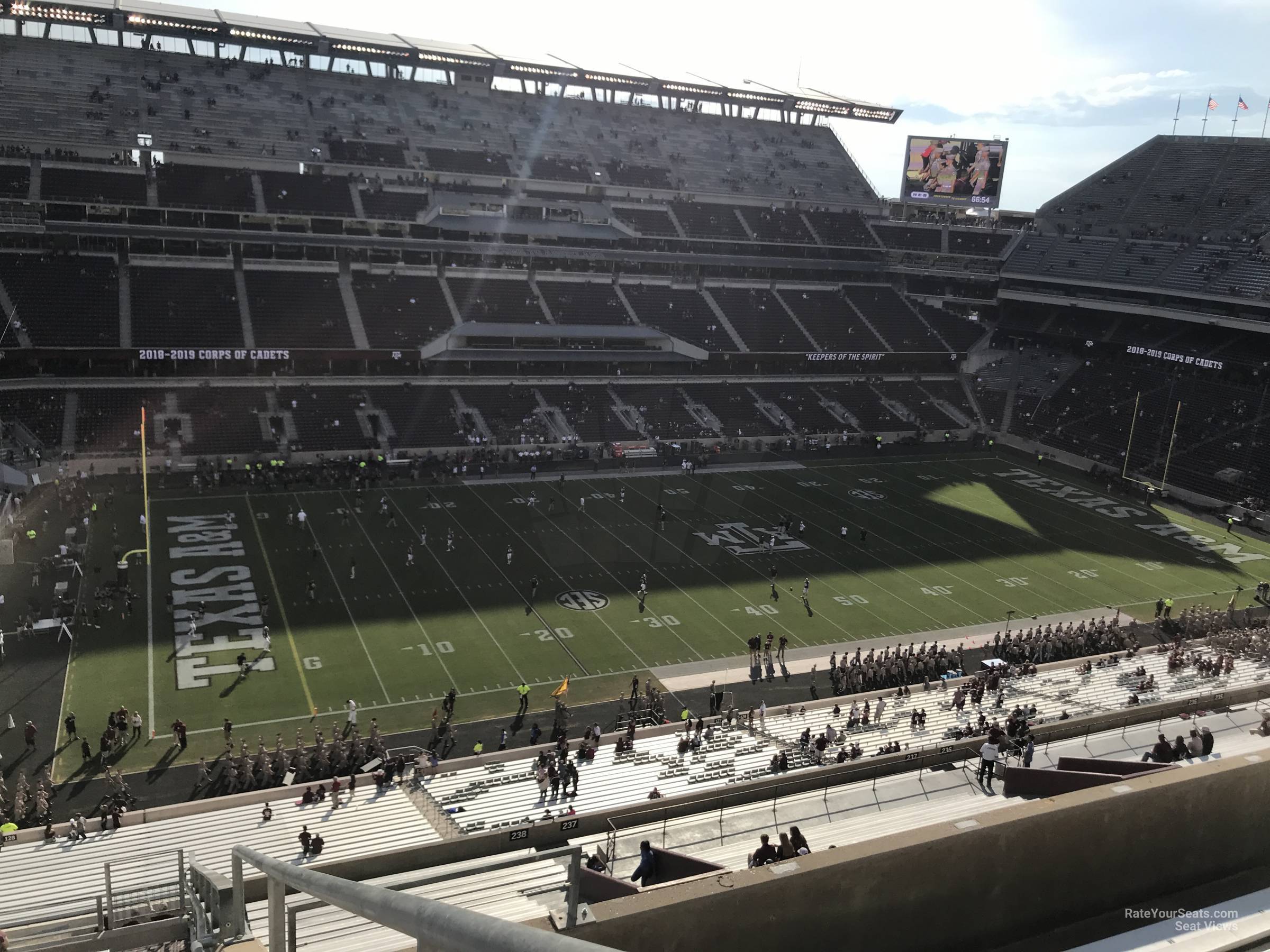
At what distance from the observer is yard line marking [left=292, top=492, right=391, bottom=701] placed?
2665cm

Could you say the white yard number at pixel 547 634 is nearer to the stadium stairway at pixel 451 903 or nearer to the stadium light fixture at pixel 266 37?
the stadium stairway at pixel 451 903

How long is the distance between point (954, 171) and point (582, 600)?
174 feet

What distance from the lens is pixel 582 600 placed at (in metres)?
32.7

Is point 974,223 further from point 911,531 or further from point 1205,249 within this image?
→ point 911,531

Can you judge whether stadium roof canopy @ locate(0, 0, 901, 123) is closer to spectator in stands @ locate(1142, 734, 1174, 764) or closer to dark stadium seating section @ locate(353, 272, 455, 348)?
dark stadium seating section @ locate(353, 272, 455, 348)

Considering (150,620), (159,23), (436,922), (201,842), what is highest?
(159,23)

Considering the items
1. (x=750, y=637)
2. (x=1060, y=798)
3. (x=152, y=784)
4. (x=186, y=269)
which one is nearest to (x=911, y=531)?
(x=750, y=637)

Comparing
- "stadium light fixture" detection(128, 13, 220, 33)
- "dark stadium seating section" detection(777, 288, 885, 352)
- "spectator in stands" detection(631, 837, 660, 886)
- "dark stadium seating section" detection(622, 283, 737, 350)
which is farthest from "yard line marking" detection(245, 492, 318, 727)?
"dark stadium seating section" detection(777, 288, 885, 352)

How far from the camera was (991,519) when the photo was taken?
4462 centimetres

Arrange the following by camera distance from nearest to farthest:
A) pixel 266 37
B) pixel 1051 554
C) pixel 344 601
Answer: pixel 344 601
pixel 1051 554
pixel 266 37

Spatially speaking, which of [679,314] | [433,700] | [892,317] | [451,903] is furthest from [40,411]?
[892,317]

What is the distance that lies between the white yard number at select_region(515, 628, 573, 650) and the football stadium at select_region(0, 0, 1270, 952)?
0.13 m

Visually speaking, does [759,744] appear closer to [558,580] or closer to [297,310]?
[558,580]

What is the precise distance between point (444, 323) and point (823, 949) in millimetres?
50464
